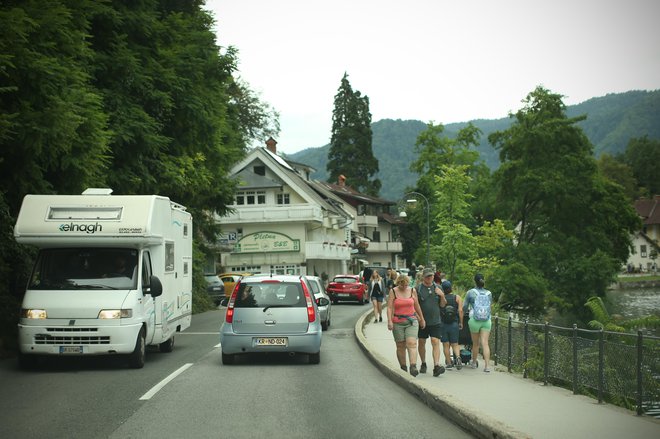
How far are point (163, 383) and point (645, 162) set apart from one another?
120 m

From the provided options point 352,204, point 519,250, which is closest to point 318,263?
point 352,204

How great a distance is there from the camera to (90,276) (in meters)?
14.3

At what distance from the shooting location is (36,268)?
1427 centimetres

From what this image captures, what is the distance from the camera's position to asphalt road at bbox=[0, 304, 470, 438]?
27.6ft

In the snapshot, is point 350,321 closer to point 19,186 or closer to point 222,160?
point 222,160

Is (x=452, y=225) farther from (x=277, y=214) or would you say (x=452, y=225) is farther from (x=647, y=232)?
(x=647, y=232)

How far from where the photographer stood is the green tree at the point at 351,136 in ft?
318

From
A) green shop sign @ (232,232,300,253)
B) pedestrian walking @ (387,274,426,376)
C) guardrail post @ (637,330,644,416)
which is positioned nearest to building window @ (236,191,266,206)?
green shop sign @ (232,232,300,253)

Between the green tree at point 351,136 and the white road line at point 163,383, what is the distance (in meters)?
83.0

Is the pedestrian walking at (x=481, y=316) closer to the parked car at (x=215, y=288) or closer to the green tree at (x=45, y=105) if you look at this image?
the green tree at (x=45, y=105)

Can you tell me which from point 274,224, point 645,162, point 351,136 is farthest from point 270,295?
point 645,162

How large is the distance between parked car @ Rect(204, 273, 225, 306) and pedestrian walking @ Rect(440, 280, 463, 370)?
30002mm

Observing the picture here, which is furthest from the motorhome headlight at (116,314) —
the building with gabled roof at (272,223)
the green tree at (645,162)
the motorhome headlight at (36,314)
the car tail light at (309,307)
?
the green tree at (645,162)

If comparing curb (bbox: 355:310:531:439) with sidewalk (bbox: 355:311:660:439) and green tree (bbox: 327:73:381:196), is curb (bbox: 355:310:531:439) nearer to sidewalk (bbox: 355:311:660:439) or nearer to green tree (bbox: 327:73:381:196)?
sidewalk (bbox: 355:311:660:439)
